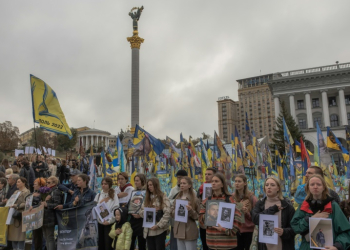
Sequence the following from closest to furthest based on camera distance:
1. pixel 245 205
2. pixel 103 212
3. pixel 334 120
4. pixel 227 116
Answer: pixel 245 205 < pixel 103 212 < pixel 334 120 < pixel 227 116

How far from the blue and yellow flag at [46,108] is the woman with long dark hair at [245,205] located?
603cm

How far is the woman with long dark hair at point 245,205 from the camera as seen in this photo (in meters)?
5.10

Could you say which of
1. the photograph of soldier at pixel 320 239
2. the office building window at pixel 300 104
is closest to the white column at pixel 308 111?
the office building window at pixel 300 104

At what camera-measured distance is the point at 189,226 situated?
5309 mm

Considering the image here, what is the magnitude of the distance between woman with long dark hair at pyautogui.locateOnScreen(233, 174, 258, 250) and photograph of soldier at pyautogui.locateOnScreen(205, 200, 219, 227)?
562 millimetres

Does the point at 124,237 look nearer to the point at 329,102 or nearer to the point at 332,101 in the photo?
the point at 332,101

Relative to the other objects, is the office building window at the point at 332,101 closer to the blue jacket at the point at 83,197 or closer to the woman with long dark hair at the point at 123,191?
the woman with long dark hair at the point at 123,191

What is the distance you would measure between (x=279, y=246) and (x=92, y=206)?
410 cm

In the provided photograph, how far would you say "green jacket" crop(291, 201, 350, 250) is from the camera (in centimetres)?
364

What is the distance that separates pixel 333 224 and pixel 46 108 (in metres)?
8.04

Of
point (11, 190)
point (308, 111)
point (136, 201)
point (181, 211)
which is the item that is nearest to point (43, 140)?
point (308, 111)

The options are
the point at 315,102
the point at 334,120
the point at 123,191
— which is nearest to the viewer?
the point at 123,191

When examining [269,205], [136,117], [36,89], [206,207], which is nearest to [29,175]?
[36,89]

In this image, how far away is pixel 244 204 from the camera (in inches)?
197
